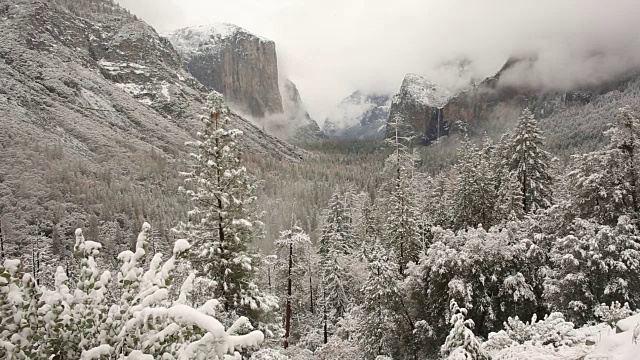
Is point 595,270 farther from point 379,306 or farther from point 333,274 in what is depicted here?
point 333,274

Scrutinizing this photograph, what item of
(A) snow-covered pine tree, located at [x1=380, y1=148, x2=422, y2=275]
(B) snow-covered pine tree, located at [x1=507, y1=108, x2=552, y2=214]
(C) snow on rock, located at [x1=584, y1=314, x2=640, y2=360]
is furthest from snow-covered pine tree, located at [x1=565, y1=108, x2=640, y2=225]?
(A) snow-covered pine tree, located at [x1=380, y1=148, x2=422, y2=275]

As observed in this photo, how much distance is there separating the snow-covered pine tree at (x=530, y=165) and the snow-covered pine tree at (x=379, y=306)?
1217 cm

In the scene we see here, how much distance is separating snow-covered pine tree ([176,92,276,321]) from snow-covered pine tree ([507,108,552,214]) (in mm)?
19668

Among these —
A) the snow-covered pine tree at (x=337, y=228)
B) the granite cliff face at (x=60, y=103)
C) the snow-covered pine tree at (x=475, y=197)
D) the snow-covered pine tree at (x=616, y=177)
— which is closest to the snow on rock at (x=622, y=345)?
the snow-covered pine tree at (x=616, y=177)

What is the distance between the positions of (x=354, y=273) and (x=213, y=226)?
2064 cm

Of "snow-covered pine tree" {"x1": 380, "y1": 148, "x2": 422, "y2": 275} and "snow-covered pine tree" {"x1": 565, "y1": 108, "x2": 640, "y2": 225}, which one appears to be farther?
"snow-covered pine tree" {"x1": 380, "y1": 148, "x2": 422, "y2": 275}

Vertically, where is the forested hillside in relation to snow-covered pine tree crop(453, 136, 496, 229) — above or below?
below

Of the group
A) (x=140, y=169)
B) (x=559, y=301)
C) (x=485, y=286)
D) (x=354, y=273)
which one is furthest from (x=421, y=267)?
(x=140, y=169)

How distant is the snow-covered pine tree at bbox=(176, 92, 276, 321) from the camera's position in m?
13.6

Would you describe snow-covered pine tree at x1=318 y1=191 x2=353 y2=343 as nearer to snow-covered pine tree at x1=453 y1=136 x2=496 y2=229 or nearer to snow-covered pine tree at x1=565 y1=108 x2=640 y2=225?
snow-covered pine tree at x1=453 y1=136 x2=496 y2=229

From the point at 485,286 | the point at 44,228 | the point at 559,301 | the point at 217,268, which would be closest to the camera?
the point at 217,268

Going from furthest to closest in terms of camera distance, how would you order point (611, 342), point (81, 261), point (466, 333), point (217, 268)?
point (217, 268)
point (466, 333)
point (611, 342)
point (81, 261)

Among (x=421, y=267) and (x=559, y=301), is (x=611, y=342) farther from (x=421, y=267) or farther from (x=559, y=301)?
(x=421, y=267)

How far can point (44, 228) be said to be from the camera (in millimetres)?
92438
